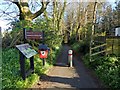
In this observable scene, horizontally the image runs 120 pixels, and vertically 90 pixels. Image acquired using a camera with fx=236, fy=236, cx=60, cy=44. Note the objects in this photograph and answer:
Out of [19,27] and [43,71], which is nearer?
[43,71]

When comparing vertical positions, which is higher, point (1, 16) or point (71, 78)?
A: point (1, 16)

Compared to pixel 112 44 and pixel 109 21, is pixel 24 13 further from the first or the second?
pixel 109 21

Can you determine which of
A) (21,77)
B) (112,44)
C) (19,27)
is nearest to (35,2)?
(19,27)

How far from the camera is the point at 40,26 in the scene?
16.2m

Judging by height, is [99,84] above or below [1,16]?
below

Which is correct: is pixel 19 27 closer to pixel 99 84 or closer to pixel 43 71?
pixel 43 71

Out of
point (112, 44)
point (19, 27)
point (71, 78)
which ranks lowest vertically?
point (71, 78)

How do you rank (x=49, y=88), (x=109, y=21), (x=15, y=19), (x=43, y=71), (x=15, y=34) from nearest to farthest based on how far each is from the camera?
1. (x=49, y=88)
2. (x=43, y=71)
3. (x=15, y=34)
4. (x=15, y=19)
5. (x=109, y=21)

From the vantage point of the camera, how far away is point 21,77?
820 centimetres

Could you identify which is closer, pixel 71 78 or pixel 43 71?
pixel 71 78

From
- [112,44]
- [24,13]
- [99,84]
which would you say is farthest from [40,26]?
[99,84]

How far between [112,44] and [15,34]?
5993mm

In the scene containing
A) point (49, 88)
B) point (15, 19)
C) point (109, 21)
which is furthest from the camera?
point (109, 21)

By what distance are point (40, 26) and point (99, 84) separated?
821 cm
